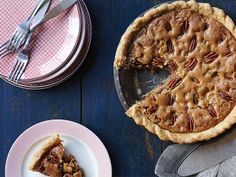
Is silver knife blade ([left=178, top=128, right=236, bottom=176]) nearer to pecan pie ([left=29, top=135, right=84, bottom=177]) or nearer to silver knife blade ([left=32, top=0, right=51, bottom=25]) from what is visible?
pecan pie ([left=29, top=135, right=84, bottom=177])

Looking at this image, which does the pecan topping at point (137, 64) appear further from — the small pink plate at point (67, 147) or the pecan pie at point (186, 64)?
the small pink plate at point (67, 147)

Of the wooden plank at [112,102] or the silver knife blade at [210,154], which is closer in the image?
the silver knife blade at [210,154]

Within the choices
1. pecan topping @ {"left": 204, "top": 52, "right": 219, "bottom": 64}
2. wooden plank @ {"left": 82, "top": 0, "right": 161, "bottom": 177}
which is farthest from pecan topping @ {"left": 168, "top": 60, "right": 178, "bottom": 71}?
wooden plank @ {"left": 82, "top": 0, "right": 161, "bottom": 177}

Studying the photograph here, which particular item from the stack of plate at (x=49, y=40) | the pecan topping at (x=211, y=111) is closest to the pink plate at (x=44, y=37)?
the stack of plate at (x=49, y=40)

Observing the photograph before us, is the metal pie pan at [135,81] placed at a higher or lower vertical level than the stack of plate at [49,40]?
lower

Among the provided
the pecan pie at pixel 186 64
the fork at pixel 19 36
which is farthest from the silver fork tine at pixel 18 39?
the pecan pie at pixel 186 64

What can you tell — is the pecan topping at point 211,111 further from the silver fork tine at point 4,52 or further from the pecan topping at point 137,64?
the silver fork tine at point 4,52

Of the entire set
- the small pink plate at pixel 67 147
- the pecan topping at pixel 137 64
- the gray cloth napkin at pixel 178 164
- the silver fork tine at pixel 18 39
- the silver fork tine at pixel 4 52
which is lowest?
the gray cloth napkin at pixel 178 164

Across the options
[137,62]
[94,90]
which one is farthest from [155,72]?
[94,90]
